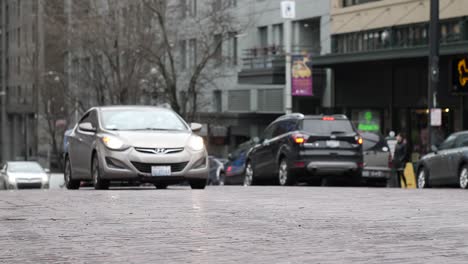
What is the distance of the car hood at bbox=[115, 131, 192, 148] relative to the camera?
18453mm

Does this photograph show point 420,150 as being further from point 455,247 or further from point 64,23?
point 455,247

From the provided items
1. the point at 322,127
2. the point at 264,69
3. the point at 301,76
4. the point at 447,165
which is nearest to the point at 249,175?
the point at 322,127

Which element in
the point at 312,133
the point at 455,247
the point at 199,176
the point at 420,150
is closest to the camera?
the point at 455,247

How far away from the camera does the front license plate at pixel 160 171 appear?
60.6 ft

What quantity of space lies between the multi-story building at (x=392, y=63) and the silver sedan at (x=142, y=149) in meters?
21.7

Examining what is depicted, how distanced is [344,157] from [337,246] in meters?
16.4

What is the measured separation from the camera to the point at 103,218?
1203cm

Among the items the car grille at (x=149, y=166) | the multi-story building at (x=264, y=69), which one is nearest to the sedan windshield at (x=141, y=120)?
the car grille at (x=149, y=166)

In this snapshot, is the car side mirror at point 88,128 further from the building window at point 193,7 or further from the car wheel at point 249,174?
the building window at point 193,7

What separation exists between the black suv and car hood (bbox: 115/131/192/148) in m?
7.17

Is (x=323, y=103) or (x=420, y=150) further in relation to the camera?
(x=323, y=103)

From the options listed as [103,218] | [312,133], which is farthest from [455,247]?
[312,133]

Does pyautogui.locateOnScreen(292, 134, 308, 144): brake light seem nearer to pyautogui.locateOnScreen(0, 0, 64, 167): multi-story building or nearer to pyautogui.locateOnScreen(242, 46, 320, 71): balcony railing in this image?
pyautogui.locateOnScreen(242, 46, 320, 71): balcony railing

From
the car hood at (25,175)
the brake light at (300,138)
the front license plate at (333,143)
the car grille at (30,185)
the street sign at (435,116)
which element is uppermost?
the street sign at (435,116)
